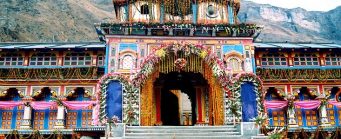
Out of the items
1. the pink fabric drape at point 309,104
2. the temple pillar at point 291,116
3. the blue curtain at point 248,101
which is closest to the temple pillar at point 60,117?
the blue curtain at point 248,101

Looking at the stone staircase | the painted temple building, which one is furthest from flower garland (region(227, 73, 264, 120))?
the stone staircase

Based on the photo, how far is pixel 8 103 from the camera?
2791 cm

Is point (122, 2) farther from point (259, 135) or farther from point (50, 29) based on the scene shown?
point (50, 29)

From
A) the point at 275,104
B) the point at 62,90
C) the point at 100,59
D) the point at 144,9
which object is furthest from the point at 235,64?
the point at 62,90

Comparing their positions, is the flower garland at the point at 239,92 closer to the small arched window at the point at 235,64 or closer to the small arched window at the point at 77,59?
the small arched window at the point at 235,64

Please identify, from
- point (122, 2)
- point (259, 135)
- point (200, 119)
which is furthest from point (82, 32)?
point (259, 135)

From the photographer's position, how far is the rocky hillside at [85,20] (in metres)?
62.9

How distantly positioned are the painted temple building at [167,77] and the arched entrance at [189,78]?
0.22 feet

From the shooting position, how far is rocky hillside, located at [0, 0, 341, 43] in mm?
62875

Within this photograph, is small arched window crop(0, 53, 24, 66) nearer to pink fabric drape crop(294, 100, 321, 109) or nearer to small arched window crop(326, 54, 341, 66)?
pink fabric drape crop(294, 100, 321, 109)

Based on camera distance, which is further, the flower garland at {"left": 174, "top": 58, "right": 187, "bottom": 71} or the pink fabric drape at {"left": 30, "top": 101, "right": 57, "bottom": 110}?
the pink fabric drape at {"left": 30, "top": 101, "right": 57, "bottom": 110}

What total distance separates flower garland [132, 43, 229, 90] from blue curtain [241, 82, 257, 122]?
49.8 inches

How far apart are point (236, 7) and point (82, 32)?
152ft

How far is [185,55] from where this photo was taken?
26375 millimetres
